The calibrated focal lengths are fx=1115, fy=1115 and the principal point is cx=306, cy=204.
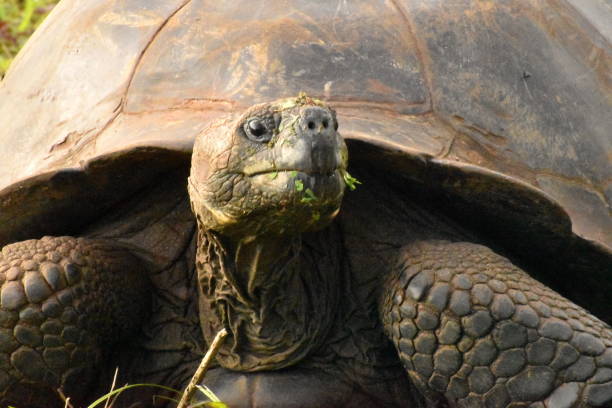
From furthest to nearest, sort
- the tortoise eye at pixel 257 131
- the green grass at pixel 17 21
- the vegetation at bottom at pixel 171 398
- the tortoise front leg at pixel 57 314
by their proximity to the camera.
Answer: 1. the green grass at pixel 17 21
2. the tortoise front leg at pixel 57 314
3. the vegetation at bottom at pixel 171 398
4. the tortoise eye at pixel 257 131

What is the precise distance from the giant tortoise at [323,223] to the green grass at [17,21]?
3.24m

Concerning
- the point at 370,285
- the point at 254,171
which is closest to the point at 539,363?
the point at 370,285

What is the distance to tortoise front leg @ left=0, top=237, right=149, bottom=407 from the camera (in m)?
3.66

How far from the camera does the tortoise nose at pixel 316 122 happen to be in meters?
3.00

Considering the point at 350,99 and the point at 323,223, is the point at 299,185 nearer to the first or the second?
the point at 323,223

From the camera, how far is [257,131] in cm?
312

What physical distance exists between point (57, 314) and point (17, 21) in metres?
4.57

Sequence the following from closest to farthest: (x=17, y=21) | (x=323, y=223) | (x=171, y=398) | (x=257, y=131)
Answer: (x=257, y=131)
(x=323, y=223)
(x=171, y=398)
(x=17, y=21)

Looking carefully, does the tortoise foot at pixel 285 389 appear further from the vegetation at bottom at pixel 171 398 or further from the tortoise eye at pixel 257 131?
the tortoise eye at pixel 257 131

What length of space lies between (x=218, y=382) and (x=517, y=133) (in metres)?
1.39

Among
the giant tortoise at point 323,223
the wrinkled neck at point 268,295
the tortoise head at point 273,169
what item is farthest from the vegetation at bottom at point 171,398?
the tortoise head at point 273,169

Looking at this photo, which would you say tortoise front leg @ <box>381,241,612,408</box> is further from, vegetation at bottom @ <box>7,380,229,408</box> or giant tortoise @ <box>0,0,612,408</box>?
vegetation at bottom @ <box>7,380,229,408</box>

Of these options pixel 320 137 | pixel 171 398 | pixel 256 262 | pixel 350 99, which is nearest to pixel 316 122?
pixel 320 137

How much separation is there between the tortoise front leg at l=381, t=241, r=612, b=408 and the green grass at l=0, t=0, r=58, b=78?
14.4 ft
